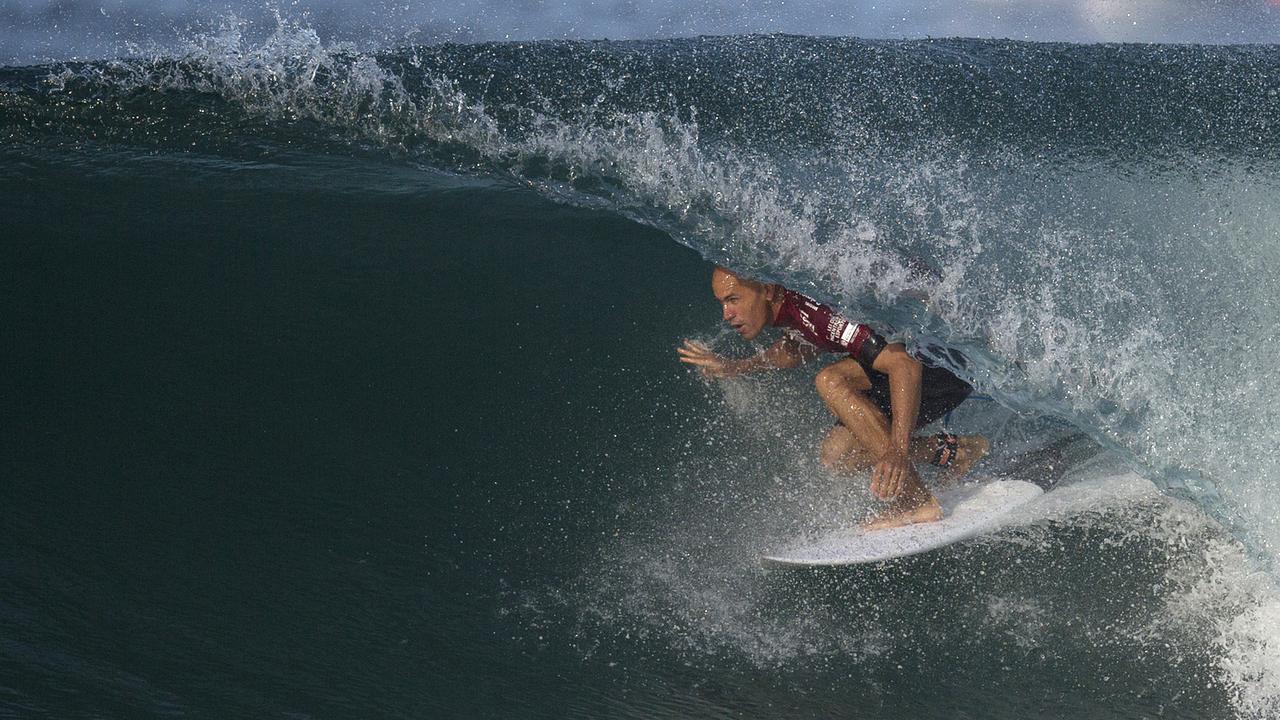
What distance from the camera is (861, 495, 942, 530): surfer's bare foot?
11.3 feet

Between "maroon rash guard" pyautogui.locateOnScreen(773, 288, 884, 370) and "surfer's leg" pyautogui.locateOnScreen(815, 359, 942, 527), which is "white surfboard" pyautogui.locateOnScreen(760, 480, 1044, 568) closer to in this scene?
"surfer's leg" pyautogui.locateOnScreen(815, 359, 942, 527)

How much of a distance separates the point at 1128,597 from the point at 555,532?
1.68 meters

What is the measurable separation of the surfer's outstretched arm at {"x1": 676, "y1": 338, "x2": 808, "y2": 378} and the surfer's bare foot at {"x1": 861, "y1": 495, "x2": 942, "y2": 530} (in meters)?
0.55

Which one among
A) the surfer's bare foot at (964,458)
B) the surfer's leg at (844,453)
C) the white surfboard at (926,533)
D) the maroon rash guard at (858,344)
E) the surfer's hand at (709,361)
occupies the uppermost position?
the maroon rash guard at (858,344)

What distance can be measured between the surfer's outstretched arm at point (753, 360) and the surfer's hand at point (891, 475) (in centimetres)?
56

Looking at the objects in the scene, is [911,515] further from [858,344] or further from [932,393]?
[858,344]

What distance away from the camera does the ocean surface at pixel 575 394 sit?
3.02 m

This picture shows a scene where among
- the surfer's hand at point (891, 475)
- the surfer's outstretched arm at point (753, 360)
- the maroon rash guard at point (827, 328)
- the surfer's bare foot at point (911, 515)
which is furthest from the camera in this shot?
the surfer's outstretched arm at point (753, 360)

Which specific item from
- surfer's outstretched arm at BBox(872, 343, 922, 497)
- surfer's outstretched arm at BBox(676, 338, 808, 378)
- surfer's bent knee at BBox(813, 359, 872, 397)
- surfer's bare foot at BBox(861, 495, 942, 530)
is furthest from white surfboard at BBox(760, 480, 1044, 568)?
→ surfer's outstretched arm at BBox(676, 338, 808, 378)

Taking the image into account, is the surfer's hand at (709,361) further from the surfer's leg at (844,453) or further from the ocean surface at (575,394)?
the surfer's leg at (844,453)

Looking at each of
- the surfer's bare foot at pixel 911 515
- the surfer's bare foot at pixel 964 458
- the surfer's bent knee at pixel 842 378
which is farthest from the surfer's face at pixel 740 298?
the surfer's bare foot at pixel 964 458

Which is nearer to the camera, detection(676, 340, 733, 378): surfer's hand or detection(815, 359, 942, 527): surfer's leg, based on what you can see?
detection(815, 359, 942, 527): surfer's leg

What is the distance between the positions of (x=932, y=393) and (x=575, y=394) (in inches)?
47.3

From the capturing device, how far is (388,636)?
304cm
